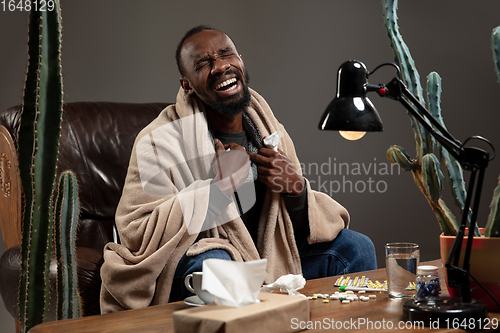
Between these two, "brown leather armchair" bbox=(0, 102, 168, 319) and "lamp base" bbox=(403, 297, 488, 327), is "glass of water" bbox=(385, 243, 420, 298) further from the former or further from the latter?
"brown leather armchair" bbox=(0, 102, 168, 319)

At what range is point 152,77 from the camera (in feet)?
10.4

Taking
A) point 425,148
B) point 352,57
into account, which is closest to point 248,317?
point 425,148

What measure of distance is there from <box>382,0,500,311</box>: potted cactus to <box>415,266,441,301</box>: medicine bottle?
0.11ft

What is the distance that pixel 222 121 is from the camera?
1.87 m

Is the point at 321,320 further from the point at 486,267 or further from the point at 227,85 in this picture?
the point at 227,85

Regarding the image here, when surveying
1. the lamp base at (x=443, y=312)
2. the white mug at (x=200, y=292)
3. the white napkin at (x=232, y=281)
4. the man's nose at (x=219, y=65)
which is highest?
the man's nose at (x=219, y=65)

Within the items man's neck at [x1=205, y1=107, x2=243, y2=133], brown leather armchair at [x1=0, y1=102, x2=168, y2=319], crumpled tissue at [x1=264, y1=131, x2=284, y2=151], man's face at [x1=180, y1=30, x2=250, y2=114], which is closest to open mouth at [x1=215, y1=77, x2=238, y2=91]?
man's face at [x1=180, y1=30, x2=250, y2=114]

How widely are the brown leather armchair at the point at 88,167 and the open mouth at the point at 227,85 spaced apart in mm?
450

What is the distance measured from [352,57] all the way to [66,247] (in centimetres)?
253

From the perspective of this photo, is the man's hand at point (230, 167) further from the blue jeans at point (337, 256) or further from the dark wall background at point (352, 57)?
the dark wall background at point (352, 57)

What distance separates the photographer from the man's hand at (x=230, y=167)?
1609mm

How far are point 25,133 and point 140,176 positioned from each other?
700mm

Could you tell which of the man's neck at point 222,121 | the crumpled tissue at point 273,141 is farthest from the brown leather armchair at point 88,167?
the crumpled tissue at point 273,141

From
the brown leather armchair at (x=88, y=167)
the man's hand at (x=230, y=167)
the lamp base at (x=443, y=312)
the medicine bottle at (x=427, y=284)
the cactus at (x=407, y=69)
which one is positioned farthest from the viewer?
the brown leather armchair at (x=88, y=167)
